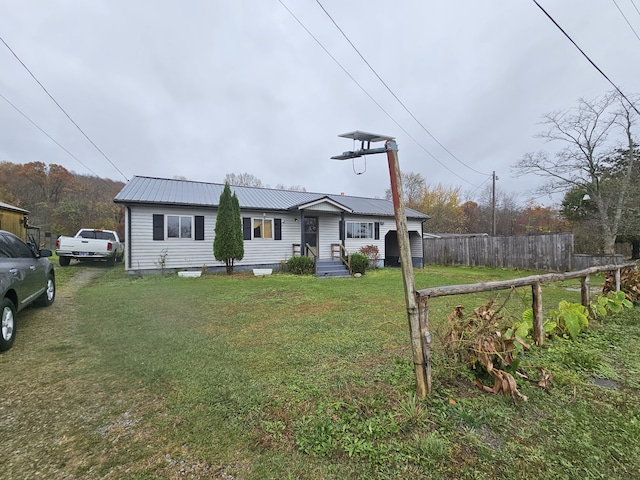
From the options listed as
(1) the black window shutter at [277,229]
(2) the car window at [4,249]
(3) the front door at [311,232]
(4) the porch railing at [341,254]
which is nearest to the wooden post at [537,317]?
(2) the car window at [4,249]

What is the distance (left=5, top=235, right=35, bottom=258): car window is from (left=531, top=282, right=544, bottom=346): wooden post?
25.5ft

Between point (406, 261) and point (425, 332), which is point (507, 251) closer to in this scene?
point (425, 332)

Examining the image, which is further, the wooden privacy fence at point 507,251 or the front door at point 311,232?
the front door at point 311,232

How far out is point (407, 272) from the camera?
101 inches

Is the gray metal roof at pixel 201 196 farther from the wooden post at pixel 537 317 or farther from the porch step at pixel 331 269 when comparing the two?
the wooden post at pixel 537 317

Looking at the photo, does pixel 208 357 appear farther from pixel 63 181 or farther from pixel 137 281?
pixel 63 181

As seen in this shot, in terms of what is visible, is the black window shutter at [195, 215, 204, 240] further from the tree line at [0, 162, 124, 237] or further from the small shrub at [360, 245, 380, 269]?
the tree line at [0, 162, 124, 237]

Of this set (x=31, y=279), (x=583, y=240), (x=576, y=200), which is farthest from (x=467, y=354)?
(x=576, y=200)

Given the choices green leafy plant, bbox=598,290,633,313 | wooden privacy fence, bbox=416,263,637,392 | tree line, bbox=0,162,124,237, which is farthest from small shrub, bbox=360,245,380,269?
tree line, bbox=0,162,124,237

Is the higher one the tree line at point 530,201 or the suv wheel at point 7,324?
the tree line at point 530,201

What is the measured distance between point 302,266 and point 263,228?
2759 mm

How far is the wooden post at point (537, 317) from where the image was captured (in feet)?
12.8

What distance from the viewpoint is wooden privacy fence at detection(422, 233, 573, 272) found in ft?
45.1

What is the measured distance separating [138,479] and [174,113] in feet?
56.4
